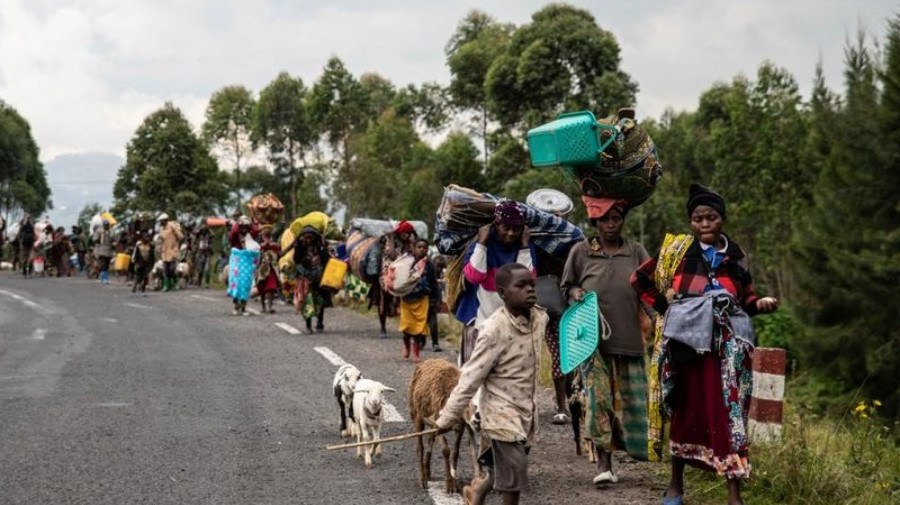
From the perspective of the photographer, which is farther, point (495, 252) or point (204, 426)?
point (204, 426)

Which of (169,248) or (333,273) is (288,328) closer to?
(333,273)

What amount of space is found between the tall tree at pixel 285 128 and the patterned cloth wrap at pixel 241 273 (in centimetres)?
4674

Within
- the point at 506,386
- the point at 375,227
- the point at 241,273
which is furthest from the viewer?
the point at 241,273

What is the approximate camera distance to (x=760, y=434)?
27.3 ft

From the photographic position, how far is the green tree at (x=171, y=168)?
196 feet

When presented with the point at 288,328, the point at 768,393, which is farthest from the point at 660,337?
the point at 288,328

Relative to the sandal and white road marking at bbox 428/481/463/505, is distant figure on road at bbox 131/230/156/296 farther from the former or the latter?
white road marking at bbox 428/481/463/505

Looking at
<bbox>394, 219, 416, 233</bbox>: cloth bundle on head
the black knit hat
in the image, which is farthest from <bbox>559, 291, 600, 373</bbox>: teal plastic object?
<bbox>394, 219, 416, 233</bbox>: cloth bundle on head

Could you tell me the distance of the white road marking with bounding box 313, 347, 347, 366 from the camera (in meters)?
14.1

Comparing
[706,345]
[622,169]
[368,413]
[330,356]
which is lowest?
[330,356]

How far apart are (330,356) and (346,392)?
600 cm

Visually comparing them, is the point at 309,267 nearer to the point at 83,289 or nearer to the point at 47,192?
the point at 83,289

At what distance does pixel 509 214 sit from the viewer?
8.00 meters

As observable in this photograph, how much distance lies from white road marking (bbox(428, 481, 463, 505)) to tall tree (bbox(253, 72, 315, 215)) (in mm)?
62259
